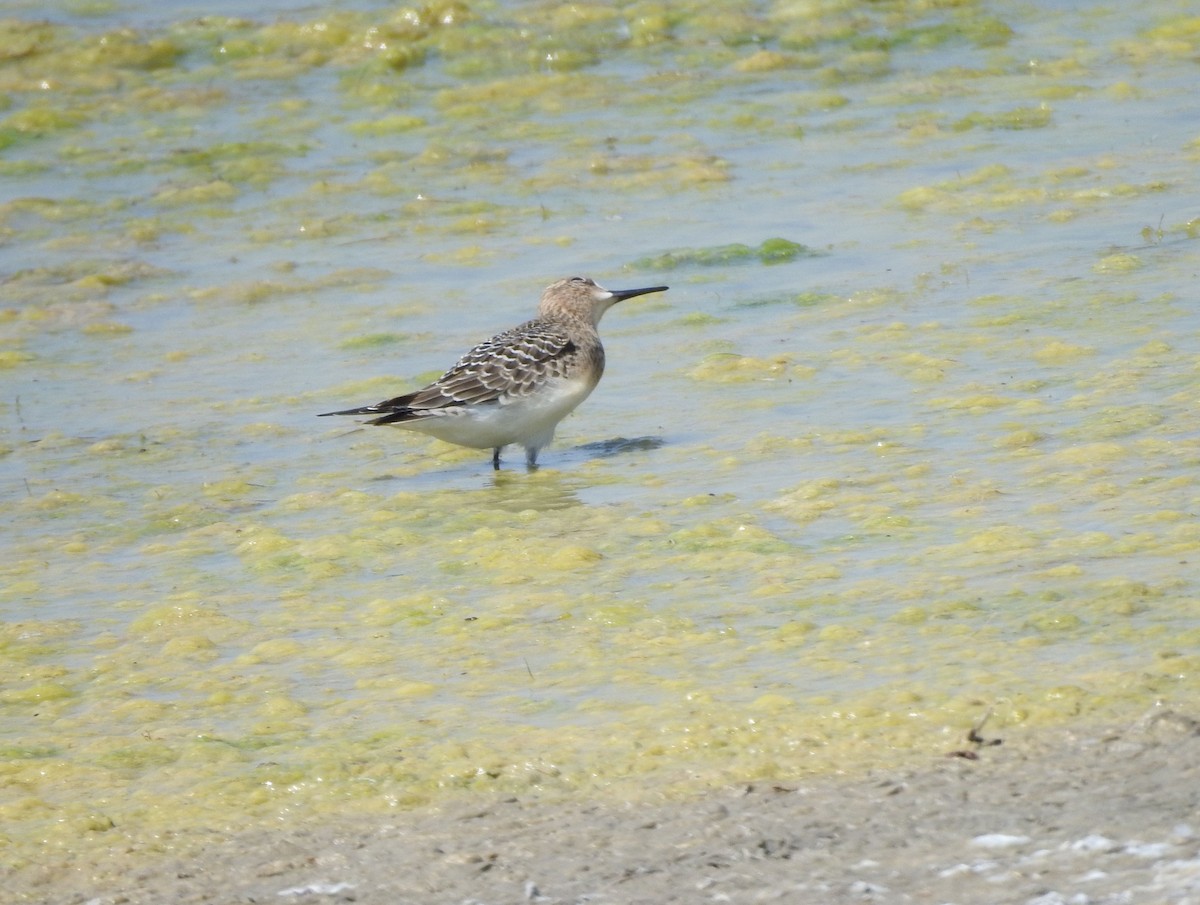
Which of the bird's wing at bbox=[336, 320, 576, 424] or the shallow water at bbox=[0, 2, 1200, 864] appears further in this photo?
the bird's wing at bbox=[336, 320, 576, 424]

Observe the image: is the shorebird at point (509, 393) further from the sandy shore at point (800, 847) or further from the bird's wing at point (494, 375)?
the sandy shore at point (800, 847)

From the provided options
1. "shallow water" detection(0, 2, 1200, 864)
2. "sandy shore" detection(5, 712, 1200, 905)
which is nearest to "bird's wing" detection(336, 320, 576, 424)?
"shallow water" detection(0, 2, 1200, 864)

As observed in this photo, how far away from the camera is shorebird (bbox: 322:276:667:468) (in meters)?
7.01

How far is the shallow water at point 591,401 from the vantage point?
4.69 m

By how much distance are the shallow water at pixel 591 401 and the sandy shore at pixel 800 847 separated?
16cm

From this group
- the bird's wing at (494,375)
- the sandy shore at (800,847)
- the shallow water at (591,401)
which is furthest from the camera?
the bird's wing at (494,375)

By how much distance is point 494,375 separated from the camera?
7.13 m

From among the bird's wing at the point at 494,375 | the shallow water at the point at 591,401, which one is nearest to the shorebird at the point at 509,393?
the bird's wing at the point at 494,375

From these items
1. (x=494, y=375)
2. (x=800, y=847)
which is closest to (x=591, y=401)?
(x=494, y=375)

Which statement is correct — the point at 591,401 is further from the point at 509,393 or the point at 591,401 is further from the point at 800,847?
the point at 800,847

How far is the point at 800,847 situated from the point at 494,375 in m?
3.58

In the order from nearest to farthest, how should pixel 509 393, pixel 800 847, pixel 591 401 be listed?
pixel 800 847, pixel 509 393, pixel 591 401

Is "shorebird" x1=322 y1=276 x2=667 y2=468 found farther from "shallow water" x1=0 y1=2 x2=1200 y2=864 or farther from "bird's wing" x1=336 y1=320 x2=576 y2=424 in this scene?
"shallow water" x1=0 y1=2 x2=1200 y2=864

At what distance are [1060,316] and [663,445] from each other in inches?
74.1
